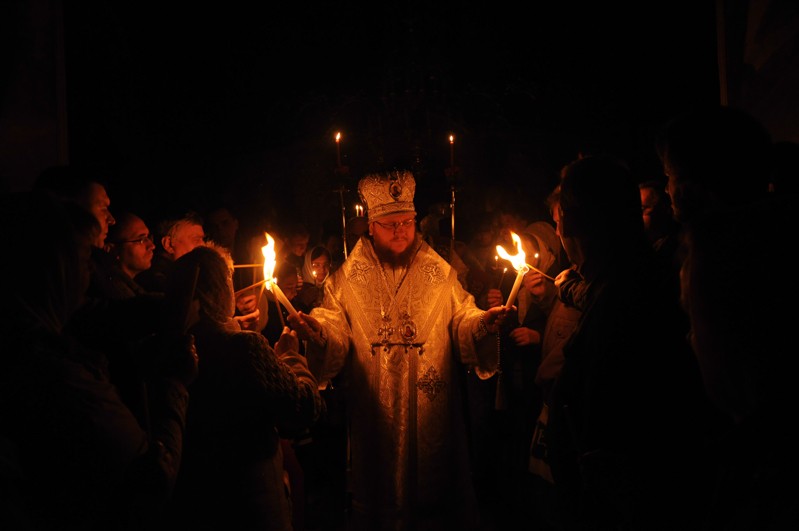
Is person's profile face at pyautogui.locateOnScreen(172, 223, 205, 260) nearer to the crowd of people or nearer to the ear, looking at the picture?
the ear

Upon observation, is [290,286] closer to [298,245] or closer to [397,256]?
[298,245]

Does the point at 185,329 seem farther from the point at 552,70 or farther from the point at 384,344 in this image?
the point at 552,70

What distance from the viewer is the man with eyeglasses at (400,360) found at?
4781mm

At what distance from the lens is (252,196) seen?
6.96 metres

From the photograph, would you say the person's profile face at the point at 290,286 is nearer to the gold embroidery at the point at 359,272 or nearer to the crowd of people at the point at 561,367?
the gold embroidery at the point at 359,272

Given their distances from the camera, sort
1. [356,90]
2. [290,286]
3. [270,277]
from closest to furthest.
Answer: [270,277], [290,286], [356,90]

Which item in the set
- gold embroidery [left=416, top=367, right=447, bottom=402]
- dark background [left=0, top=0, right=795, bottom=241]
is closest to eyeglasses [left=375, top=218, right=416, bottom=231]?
gold embroidery [left=416, top=367, right=447, bottom=402]

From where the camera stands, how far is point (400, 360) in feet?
16.4

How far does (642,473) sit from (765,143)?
53.0 inches

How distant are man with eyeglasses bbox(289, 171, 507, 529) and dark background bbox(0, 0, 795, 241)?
1.41 meters

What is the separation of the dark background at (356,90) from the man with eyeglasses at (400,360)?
1.41 m

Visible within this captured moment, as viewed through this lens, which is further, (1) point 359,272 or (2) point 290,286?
(2) point 290,286

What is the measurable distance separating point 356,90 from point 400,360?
11.0 feet

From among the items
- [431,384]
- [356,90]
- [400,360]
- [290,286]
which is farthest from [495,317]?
[356,90]
